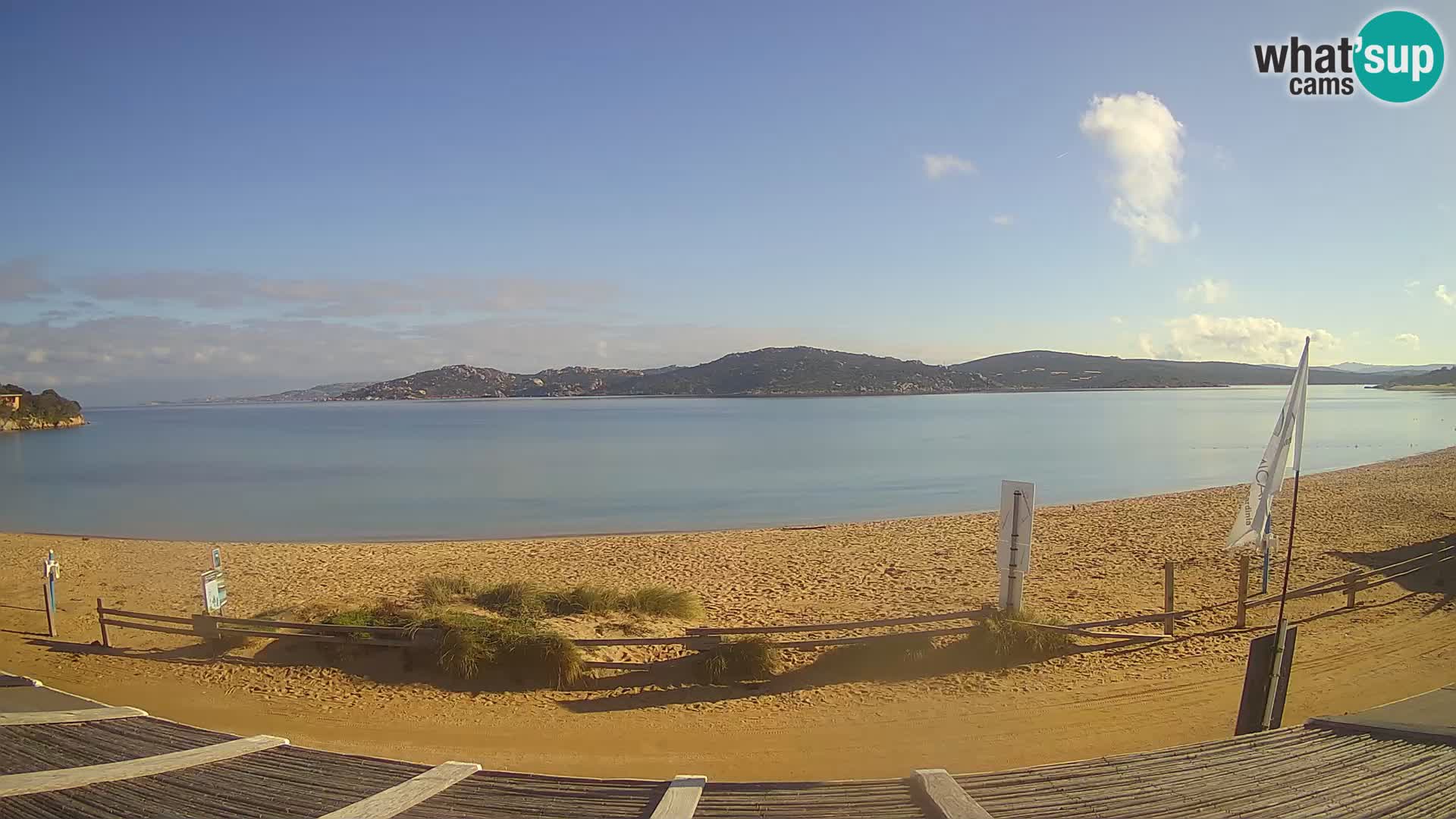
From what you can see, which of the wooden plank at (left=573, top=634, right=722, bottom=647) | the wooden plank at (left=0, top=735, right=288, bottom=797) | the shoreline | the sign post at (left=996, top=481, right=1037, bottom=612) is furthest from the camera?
the shoreline

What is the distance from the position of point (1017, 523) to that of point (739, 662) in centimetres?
319

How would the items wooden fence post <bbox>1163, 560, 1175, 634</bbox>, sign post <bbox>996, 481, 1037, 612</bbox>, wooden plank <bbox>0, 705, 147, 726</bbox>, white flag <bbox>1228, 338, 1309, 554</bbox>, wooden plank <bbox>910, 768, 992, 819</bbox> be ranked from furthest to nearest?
wooden fence post <bbox>1163, 560, 1175, 634</bbox> → sign post <bbox>996, 481, 1037, 612</bbox> → white flag <bbox>1228, 338, 1309, 554</bbox> → wooden plank <bbox>0, 705, 147, 726</bbox> → wooden plank <bbox>910, 768, 992, 819</bbox>

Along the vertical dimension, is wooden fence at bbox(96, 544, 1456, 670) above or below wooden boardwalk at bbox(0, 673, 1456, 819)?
below

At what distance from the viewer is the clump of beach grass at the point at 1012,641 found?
8.07 meters

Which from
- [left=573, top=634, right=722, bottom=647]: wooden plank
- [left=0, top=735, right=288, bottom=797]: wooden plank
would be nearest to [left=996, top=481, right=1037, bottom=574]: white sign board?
[left=573, top=634, right=722, bottom=647]: wooden plank

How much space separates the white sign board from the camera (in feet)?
26.8

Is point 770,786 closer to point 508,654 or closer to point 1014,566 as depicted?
point 508,654

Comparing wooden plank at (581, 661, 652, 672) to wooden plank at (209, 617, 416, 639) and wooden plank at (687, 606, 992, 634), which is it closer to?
wooden plank at (687, 606, 992, 634)

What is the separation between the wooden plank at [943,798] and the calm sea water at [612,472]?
70.9 ft

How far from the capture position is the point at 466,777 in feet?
12.5

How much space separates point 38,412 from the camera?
10788cm

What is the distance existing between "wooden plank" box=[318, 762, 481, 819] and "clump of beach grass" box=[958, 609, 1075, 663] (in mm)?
5720

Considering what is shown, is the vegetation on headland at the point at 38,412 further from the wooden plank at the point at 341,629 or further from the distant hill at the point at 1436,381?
the distant hill at the point at 1436,381

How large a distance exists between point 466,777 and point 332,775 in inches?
25.8
